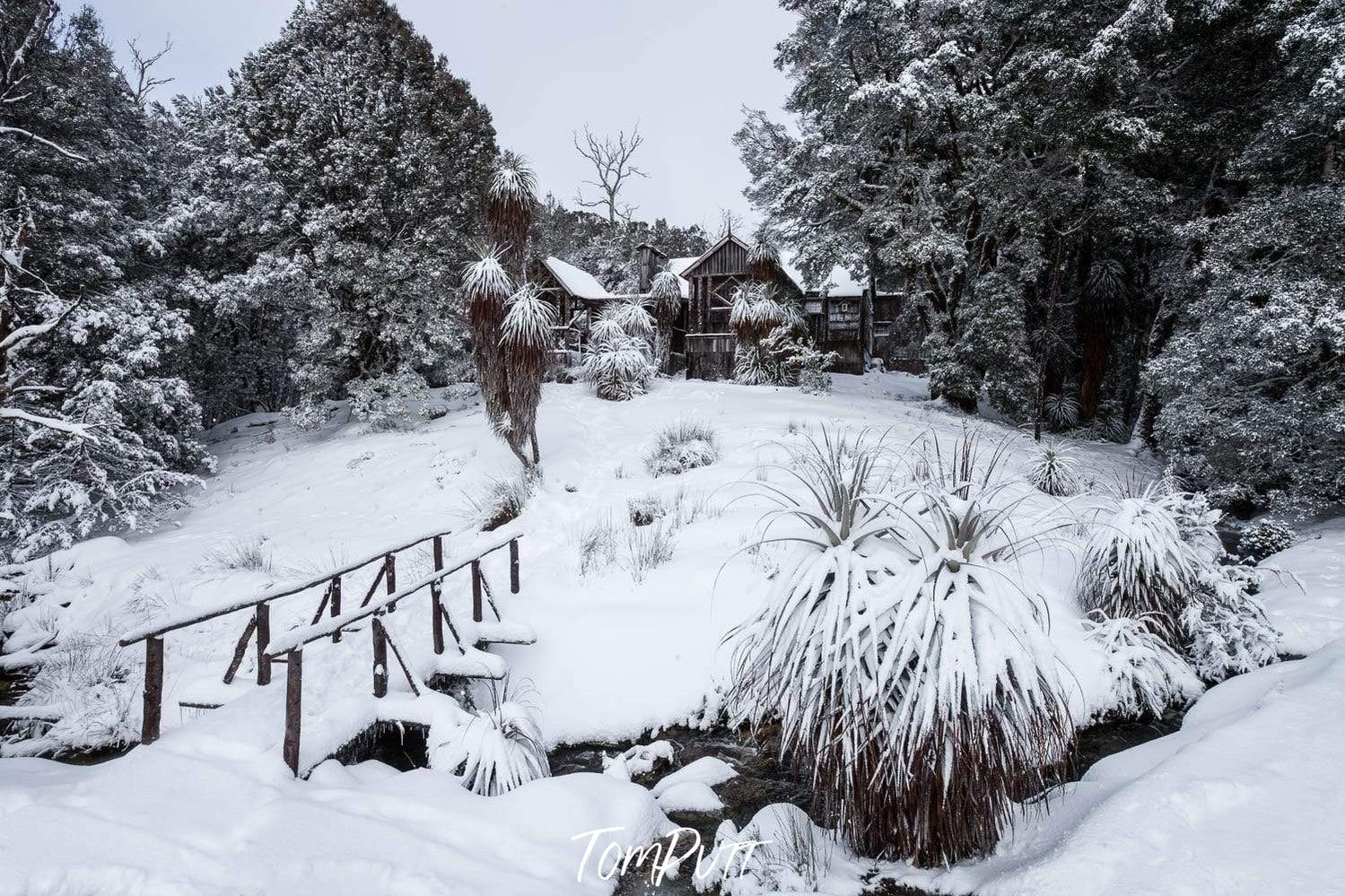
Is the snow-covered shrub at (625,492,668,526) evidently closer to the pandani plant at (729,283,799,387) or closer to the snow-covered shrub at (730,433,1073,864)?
the snow-covered shrub at (730,433,1073,864)

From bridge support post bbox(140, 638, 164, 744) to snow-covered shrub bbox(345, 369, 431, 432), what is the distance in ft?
38.1

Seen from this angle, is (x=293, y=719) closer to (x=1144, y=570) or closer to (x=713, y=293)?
(x=1144, y=570)

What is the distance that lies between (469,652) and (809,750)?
283 centimetres

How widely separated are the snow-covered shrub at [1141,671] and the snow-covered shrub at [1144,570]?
173mm

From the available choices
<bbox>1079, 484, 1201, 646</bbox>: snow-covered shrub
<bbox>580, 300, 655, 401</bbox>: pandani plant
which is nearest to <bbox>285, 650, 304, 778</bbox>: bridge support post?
<bbox>1079, 484, 1201, 646</bbox>: snow-covered shrub

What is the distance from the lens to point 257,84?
1441cm

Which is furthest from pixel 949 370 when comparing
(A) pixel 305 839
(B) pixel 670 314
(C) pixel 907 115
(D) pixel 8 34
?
(D) pixel 8 34

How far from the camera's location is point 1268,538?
6.89 metres

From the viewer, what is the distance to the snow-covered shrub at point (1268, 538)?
6.79m

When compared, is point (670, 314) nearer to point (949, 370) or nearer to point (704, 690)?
point (949, 370)

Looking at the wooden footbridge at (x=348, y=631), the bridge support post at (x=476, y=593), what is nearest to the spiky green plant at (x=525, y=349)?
the wooden footbridge at (x=348, y=631)

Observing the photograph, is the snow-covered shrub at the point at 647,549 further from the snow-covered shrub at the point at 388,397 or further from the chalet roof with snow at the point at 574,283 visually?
the chalet roof with snow at the point at 574,283

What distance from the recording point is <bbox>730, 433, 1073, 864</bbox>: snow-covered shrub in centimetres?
235

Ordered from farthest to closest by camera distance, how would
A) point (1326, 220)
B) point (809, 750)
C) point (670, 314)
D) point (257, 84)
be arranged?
1. point (670, 314)
2. point (257, 84)
3. point (1326, 220)
4. point (809, 750)
